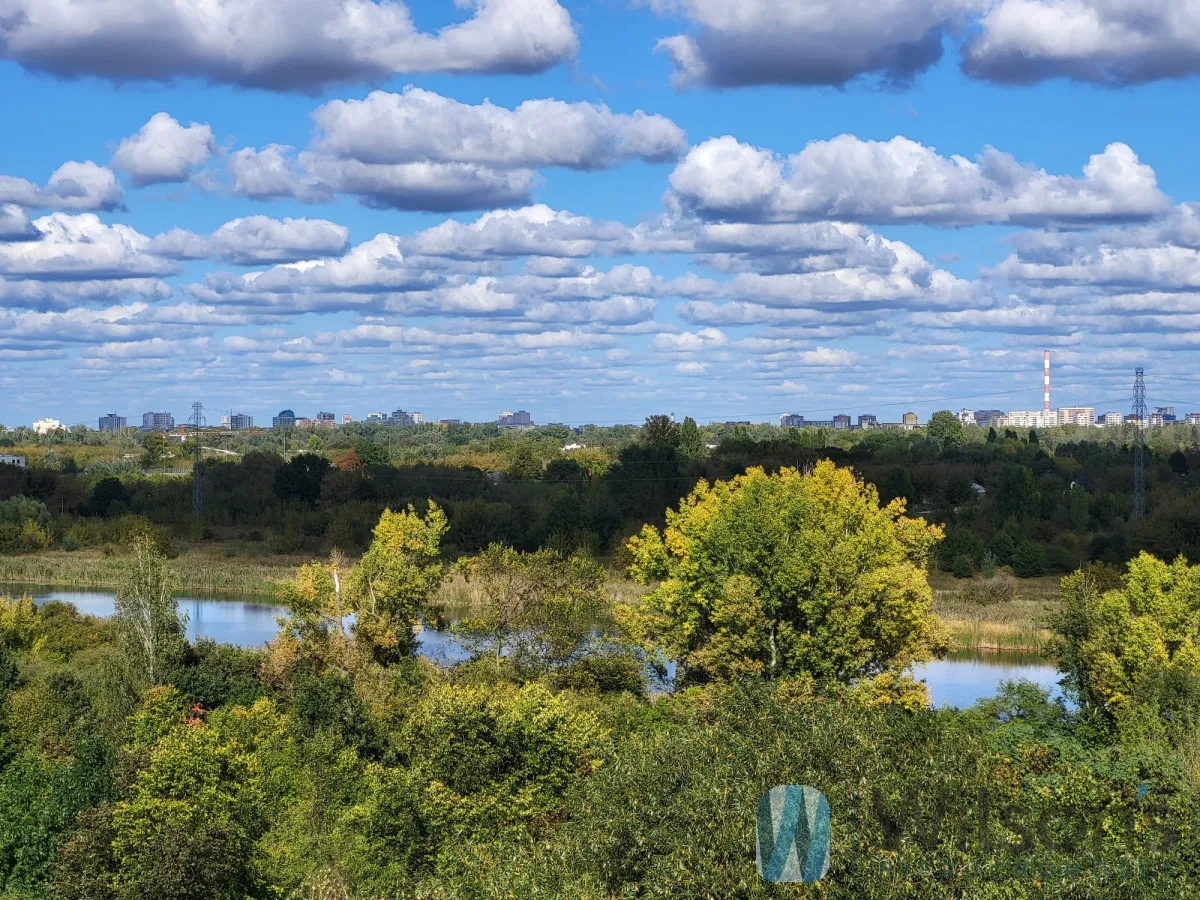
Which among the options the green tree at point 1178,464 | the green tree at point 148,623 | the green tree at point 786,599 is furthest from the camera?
the green tree at point 1178,464

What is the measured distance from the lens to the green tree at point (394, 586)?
130 ft

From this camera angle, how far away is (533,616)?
3644 cm

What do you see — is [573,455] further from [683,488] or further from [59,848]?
[59,848]

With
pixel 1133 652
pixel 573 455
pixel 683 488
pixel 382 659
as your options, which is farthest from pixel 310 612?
pixel 573 455

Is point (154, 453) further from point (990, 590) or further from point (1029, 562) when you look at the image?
point (990, 590)

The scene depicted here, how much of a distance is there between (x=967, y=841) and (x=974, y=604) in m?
47.4

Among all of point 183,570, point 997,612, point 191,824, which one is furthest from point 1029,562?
point 191,824

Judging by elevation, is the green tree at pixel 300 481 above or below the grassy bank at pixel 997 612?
above

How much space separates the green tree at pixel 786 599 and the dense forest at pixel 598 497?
34950 mm

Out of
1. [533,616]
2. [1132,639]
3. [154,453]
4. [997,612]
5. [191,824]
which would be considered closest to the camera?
[191,824]

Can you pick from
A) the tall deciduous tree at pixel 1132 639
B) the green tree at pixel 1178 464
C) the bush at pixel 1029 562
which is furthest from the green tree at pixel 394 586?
the green tree at pixel 1178 464

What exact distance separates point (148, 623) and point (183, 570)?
3750cm

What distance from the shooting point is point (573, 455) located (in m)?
134

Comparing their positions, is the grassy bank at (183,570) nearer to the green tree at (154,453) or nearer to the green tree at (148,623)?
the green tree at (148,623)
